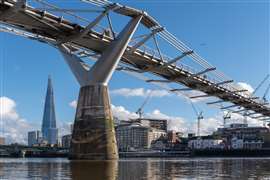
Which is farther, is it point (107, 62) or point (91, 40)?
point (91, 40)

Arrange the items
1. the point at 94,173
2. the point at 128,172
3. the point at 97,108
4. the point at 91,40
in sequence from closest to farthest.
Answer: the point at 94,173 < the point at 128,172 < the point at 97,108 < the point at 91,40

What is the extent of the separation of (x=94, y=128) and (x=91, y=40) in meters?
12.1

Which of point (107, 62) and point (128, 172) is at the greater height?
point (107, 62)

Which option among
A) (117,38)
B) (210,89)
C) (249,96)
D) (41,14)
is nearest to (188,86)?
(210,89)

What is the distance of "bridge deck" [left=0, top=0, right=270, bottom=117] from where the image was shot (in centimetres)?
5230

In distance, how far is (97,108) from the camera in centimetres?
6022

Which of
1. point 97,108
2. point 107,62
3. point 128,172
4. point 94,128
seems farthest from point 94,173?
point 107,62

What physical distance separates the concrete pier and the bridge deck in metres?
7.02

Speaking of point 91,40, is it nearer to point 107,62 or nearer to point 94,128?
point 107,62

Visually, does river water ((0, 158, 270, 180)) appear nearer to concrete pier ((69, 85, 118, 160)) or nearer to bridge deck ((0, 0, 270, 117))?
concrete pier ((69, 85, 118, 160))

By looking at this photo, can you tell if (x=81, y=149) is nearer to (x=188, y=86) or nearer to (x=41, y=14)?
(x=41, y=14)

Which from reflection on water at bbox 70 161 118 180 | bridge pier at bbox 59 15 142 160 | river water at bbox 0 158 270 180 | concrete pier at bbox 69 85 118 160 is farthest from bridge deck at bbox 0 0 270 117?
reflection on water at bbox 70 161 118 180

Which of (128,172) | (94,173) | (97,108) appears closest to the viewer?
(94,173)

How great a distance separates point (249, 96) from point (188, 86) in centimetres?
2853
